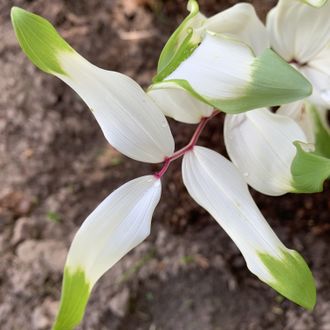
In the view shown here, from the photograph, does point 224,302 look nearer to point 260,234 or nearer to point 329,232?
point 329,232

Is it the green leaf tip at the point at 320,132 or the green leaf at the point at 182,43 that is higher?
the green leaf at the point at 182,43

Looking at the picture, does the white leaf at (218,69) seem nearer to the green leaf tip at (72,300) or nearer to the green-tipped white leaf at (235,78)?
the green-tipped white leaf at (235,78)

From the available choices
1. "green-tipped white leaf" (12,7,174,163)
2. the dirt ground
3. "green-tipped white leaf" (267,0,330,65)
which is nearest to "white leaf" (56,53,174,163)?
"green-tipped white leaf" (12,7,174,163)

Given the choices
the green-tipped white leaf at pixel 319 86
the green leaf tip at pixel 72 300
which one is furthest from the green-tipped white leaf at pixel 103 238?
the green-tipped white leaf at pixel 319 86

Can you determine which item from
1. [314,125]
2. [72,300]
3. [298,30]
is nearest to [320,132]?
[314,125]

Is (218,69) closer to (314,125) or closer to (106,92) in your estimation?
(106,92)

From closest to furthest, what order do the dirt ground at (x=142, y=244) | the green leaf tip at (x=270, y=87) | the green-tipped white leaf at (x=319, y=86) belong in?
the green leaf tip at (x=270, y=87)
the green-tipped white leaf at (x=319, y=86)
the dirt ground at (x=142, y=244)

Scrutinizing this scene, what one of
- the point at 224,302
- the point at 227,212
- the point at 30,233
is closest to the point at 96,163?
the point at 30,233
